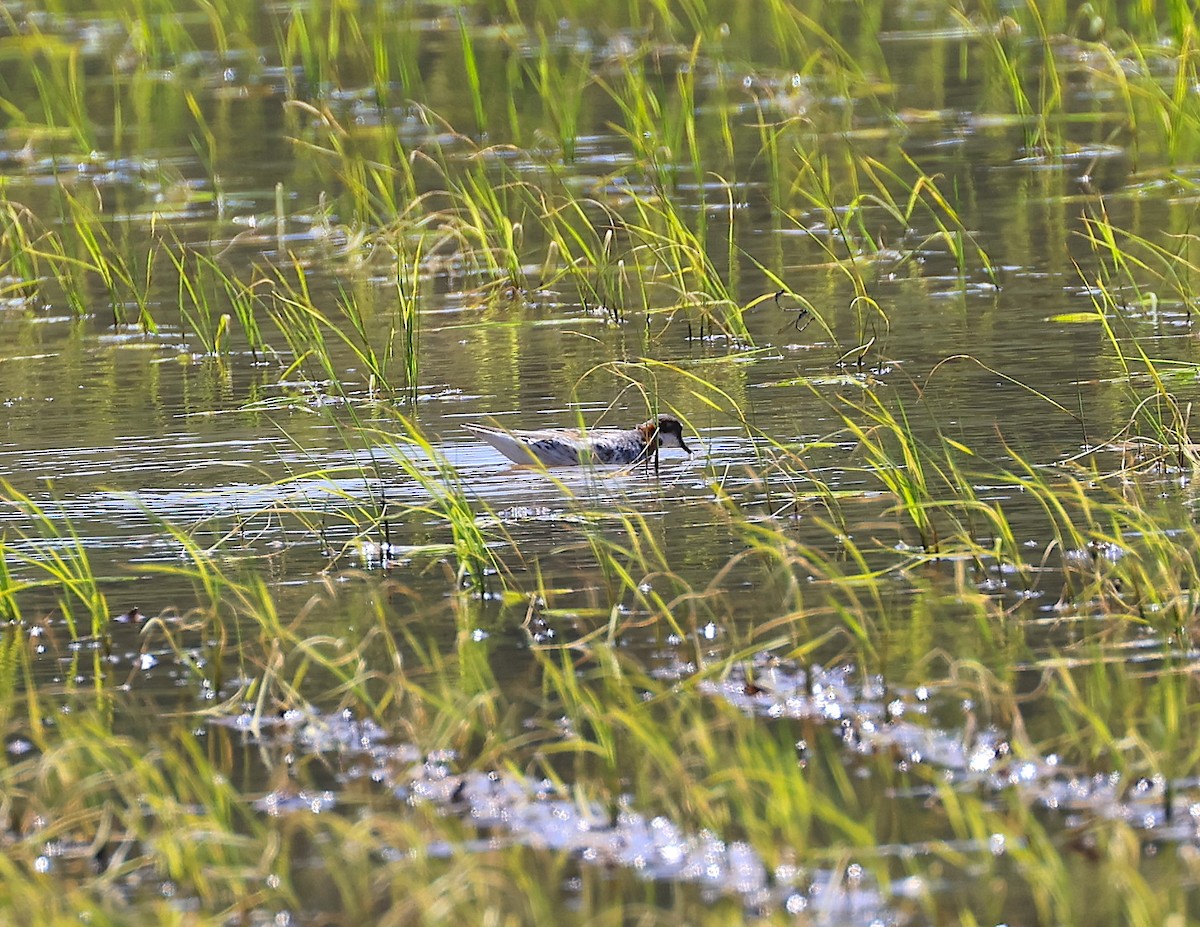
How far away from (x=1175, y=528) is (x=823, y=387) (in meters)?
3.07

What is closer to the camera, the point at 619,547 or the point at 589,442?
the point at 619,547

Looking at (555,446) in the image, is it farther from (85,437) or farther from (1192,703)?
(1192,703)

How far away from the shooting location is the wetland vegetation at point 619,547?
17.8 feet

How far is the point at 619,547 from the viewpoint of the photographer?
729cm

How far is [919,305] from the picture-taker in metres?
12.6

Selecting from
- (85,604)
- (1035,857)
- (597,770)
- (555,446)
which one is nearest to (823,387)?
(555,446)

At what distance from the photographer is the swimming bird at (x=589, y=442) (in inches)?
375

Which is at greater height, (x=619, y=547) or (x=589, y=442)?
(x=619, y=547)

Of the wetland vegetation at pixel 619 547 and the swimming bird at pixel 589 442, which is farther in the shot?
the swimming bird at pixel 589 442

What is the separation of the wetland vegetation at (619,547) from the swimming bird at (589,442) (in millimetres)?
138

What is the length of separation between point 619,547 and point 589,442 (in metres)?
2.46

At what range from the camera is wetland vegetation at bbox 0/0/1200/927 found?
542 cm

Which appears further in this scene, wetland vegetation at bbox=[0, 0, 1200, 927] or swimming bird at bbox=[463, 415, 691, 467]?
swimming bird at bbox=[463, 415, 691, 467]

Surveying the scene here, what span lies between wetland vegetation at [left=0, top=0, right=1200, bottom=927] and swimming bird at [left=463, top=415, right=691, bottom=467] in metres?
0.14
